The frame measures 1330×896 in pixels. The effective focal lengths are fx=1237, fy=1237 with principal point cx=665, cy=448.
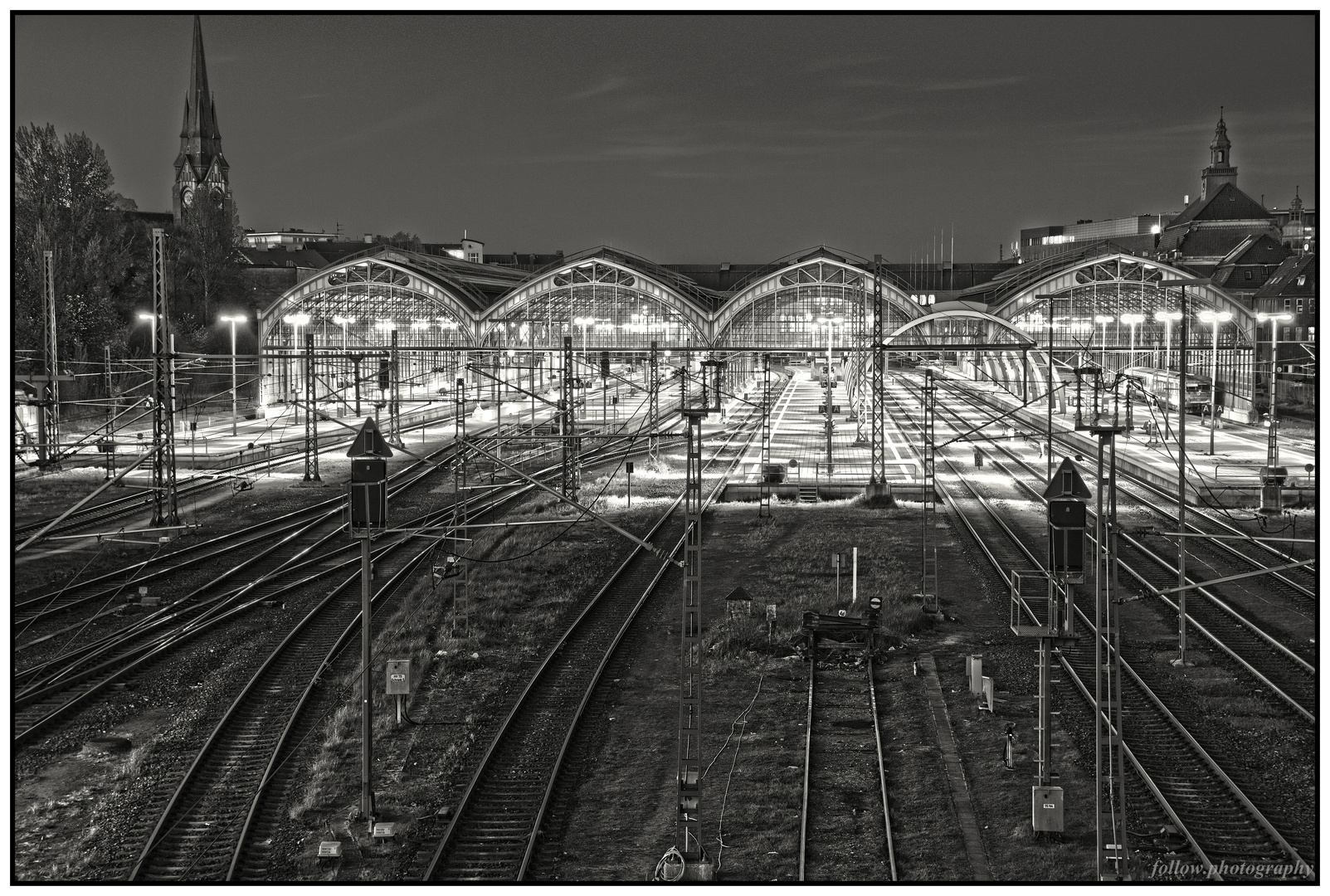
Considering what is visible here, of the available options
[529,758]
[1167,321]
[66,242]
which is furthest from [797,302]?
[529,758]

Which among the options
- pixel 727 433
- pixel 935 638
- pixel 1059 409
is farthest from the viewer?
pixel 1059 409

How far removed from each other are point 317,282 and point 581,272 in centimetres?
1399

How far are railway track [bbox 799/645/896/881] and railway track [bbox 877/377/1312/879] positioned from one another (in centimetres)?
260

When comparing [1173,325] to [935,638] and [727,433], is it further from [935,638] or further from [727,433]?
[935,638]

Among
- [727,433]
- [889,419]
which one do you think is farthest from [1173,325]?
[727,433]

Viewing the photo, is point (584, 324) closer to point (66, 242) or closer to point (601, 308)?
point (601, 308)

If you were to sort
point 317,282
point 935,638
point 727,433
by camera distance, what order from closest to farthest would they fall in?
point 935,638 < point 727,433 < point 317,282

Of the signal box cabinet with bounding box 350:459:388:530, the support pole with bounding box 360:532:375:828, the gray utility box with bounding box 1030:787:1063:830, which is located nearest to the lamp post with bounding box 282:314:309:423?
the signal box cabinet with bounding box 350:459:388:530

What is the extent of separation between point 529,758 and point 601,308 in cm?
5448

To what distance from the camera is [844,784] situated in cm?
1387

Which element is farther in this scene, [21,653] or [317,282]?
[317,282]

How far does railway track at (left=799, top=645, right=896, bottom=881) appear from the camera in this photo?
11812mm

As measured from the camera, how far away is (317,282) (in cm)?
6556

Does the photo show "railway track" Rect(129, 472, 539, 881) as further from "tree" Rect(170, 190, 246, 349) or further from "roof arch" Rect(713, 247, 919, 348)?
"tree" Rect(170, 190, 246, 349)
